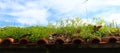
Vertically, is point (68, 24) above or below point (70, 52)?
above

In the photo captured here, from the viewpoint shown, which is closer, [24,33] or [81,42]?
[81,42]

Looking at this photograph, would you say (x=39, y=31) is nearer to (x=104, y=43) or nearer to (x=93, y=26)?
(x=93, y=26)

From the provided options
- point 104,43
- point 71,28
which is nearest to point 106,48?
point 104,43

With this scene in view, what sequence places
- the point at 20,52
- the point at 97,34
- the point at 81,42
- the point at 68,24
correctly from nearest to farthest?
the point at 81,42, the point at 20,52, the point at 97,34, the point at 68,24

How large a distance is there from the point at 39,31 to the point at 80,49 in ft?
5.84

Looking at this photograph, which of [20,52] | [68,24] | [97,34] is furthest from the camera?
[68,24]

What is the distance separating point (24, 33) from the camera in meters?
11.5

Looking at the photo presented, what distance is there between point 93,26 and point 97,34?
1.96 feet

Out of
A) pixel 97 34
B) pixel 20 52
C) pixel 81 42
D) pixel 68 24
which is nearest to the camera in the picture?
pixel 81 42

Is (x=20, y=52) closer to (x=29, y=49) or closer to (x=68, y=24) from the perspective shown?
(x=29, y=49)

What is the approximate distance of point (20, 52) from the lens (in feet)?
34.1

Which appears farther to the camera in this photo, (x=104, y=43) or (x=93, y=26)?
(x=93, y=26)

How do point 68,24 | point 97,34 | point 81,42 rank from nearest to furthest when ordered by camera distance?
point 81,42, point 97,34, point 68,24

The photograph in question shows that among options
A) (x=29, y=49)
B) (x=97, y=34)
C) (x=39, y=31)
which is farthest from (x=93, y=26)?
(x=29, y=49)
